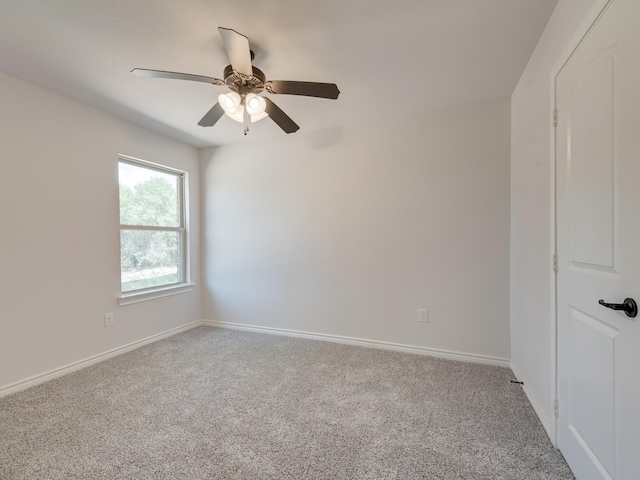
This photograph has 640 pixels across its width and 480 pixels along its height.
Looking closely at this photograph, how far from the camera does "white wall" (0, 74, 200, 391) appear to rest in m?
2.19

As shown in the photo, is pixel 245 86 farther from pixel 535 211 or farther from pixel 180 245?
pixel 180 245

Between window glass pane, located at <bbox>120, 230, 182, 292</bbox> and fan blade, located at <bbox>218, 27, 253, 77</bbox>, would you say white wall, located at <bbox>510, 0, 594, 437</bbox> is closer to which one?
fan blade, located at <bbox>218, 27, 253, 77</bbox>

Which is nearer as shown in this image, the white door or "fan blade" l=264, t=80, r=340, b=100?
the white door

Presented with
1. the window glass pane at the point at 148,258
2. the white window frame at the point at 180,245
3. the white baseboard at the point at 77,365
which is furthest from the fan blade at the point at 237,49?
the white baseboard at the point at 77,365

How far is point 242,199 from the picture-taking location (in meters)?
3.65

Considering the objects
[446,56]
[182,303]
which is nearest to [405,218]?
[446,56]

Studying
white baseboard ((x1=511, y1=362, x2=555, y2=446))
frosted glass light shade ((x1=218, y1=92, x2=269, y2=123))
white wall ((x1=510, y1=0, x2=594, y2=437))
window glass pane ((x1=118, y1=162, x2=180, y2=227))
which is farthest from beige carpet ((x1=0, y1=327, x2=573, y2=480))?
frosted glass light shade ((x1=218, y1=92, x2=269, y2=123))

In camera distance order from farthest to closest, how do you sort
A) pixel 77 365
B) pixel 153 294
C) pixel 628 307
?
1. pixel 153 294
2. pixel 77 365
3. pixel 628 307

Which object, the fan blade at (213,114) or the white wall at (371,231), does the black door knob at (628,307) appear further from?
the fan blade at (213,114)

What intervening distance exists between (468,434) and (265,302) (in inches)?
96.6

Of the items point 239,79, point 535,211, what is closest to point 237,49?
point 239,79

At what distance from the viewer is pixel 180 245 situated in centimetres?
374

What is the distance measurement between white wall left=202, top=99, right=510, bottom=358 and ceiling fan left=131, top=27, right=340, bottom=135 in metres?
1.27

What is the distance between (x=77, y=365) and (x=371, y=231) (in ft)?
9.81
